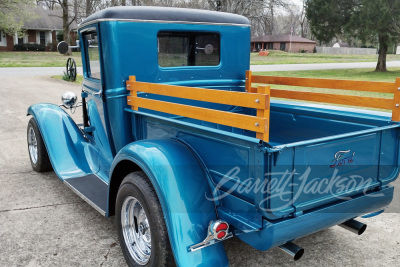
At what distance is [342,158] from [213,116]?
0.86 m

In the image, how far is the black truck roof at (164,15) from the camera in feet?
10.8

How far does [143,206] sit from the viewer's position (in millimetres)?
2600

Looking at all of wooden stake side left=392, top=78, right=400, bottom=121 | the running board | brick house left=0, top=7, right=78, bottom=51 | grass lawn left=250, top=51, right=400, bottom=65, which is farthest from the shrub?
wooden stake side left=392, top=78, right=400, bottom=121

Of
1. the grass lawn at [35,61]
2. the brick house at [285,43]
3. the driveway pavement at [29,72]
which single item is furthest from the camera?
the brick house at [285,43]

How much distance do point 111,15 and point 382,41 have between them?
21.0 metres

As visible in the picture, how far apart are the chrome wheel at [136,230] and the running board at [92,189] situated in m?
0.31

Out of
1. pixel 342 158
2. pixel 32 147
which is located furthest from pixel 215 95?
pixel 32 147

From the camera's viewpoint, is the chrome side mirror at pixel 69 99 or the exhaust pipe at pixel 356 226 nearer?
the exhaust pipe at pixel 356 226

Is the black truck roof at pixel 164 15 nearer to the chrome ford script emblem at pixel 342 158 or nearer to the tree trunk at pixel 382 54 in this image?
the chrome ford script emblem at pixel 342 158

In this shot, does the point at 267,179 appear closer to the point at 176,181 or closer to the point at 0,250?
the point at 176,181

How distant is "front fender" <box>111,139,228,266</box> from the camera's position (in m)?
2.33

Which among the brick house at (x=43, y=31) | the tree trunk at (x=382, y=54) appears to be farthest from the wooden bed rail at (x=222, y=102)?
the brick house at (x=43, y=31)

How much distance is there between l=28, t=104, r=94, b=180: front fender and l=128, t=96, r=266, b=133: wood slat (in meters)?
1.34

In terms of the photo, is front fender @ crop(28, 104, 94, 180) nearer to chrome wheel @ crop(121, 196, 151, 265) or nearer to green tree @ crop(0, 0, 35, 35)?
chrome wheel @ crop(121, 196, 151, 265)
